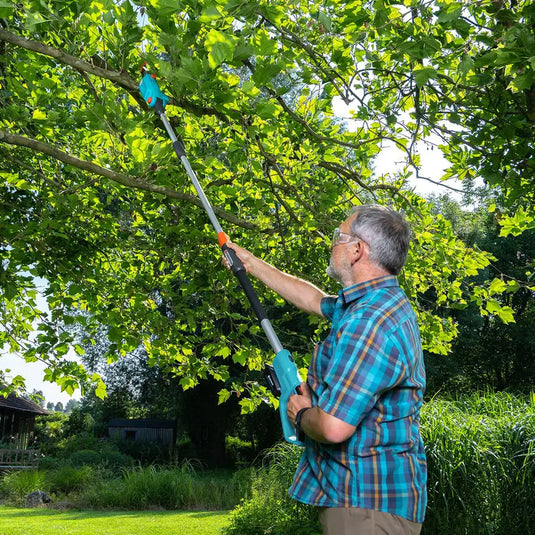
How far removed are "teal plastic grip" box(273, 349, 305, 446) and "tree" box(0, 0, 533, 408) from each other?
123cm

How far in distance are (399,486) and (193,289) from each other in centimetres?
421

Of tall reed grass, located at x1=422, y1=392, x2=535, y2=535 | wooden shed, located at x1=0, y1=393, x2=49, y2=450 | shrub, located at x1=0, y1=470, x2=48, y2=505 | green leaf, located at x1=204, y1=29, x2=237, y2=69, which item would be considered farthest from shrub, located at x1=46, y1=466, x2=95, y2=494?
green leaf, located at x1=204, y1=29, x2=237, y2=69

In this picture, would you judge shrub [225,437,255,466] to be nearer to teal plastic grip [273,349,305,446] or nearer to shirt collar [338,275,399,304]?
teal plastic grip [273,349,305,446]

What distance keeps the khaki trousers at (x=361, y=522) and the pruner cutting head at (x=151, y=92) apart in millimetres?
2437

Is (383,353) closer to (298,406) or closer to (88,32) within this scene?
(298,406)

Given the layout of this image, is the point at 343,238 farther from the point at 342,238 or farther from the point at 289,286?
the point at 289,286

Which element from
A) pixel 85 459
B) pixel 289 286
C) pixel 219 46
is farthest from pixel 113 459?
pixel 219 46

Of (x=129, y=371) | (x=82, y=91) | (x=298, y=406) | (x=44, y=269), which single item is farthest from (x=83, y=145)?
(x=129, y=371)

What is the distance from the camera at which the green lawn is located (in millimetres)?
10258

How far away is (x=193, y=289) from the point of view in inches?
242

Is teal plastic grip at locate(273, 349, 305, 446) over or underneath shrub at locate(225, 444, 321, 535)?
over

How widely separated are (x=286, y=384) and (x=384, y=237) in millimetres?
656

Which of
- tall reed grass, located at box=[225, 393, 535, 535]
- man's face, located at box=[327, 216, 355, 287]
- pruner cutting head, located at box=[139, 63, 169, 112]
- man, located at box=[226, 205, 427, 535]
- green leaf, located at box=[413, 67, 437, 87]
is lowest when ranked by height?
tall reed grass, located at box=[225, 393, 535, 535]

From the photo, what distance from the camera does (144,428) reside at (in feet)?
94.8
